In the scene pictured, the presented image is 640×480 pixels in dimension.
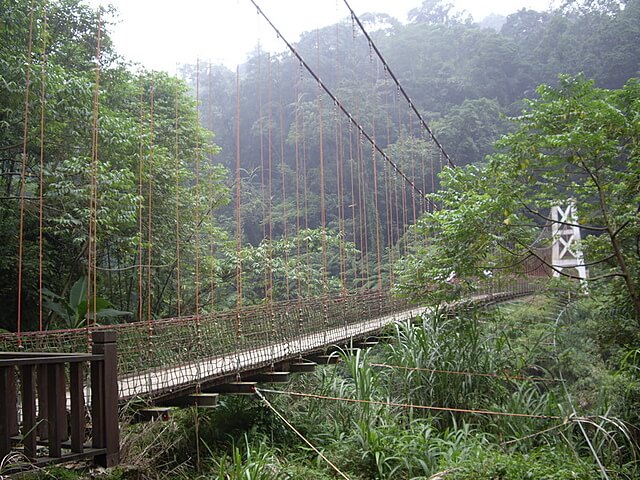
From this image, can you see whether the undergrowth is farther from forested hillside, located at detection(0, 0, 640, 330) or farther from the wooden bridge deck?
forested hillside, located at detection(0, 0, 640, 330)

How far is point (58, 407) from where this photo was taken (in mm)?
2322

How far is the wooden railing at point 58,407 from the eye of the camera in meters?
2.24

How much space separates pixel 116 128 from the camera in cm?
Result: 572

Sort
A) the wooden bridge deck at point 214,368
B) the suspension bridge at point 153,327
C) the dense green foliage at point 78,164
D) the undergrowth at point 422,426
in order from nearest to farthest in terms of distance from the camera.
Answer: the suspension bridge at point 153,327, the wooden bridge deck at point 214,368, the undergrowth at point 422,426, the dense green foliage at point 78,164

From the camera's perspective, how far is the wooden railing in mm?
2242

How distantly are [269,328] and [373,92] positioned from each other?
41.9 feet

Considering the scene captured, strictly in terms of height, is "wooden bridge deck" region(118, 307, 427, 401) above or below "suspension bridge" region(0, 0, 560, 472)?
below

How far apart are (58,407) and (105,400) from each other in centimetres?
22

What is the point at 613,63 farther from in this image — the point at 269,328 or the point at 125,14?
the point at 269,328

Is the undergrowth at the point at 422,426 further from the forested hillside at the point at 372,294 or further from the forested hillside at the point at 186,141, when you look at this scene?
the forested hillside at the point at 186,141

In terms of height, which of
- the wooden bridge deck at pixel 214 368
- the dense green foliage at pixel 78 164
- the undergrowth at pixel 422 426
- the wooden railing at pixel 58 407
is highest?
the dense green foliage at pixel 78 164

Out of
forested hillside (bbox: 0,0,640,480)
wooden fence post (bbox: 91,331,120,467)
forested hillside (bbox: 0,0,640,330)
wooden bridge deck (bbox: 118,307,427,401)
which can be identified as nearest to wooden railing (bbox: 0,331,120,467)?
wooden fence post (bbox: 91,331,120,467)

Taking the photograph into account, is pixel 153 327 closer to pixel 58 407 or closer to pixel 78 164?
pixel 58 407

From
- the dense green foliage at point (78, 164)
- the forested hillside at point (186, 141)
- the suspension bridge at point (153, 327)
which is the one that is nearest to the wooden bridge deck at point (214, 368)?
the suspension bridge at point (153, 327)
